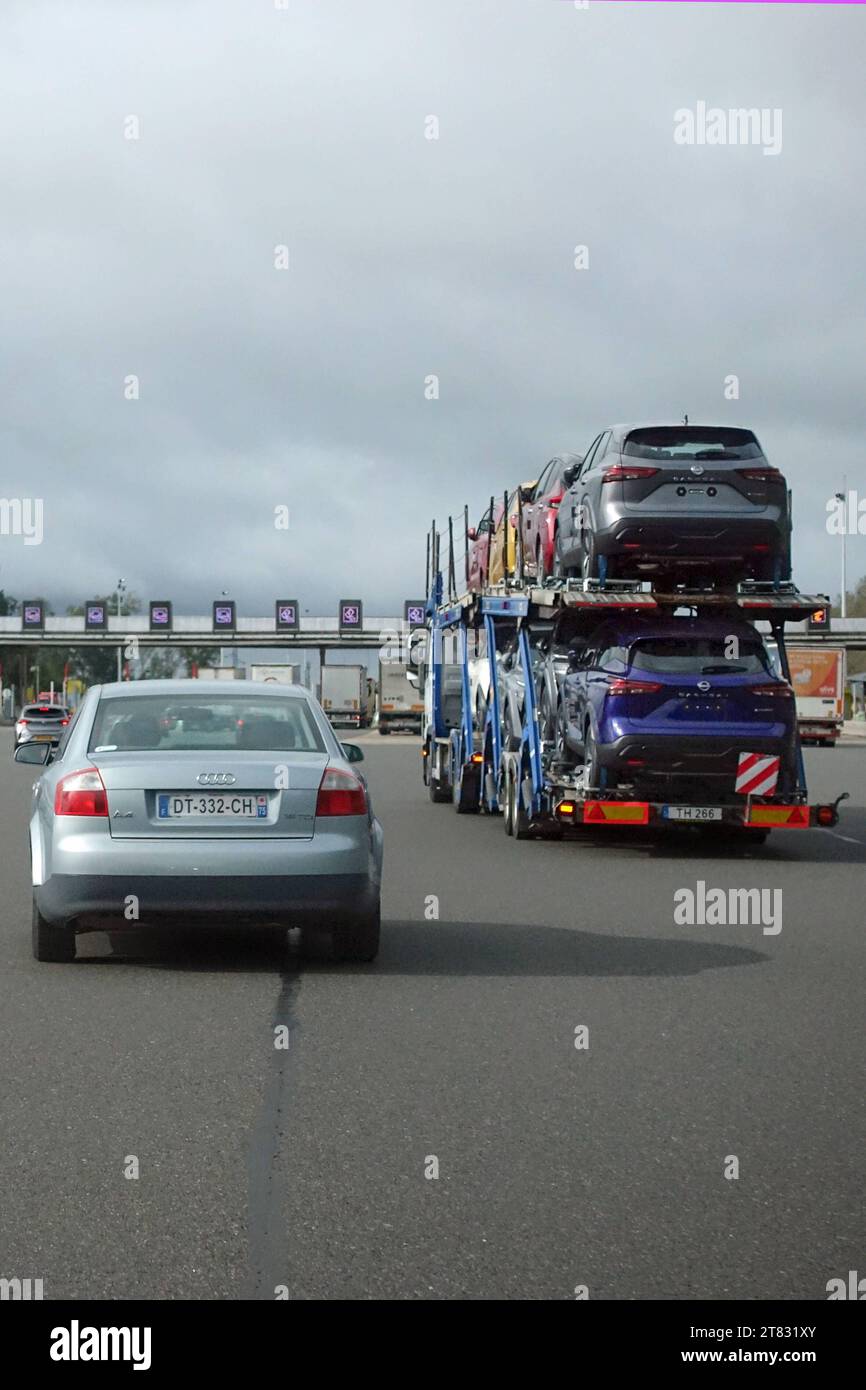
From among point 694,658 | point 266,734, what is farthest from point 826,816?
point 266,734

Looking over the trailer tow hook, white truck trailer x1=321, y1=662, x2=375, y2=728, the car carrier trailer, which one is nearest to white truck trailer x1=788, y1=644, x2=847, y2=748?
white truck trailer x1=321, y1=662, x2=375, y2=728

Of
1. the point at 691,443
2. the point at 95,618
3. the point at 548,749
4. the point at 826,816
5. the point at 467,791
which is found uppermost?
the point at 691,443

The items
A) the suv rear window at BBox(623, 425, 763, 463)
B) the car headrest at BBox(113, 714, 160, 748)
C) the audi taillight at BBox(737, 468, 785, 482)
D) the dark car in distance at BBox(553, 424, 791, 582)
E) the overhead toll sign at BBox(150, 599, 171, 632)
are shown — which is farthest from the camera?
the overhead toll sign at BBox(150, 599, 171, 632)

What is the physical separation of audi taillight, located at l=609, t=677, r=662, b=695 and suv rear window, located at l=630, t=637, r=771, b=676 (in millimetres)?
183

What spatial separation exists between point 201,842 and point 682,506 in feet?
30.4

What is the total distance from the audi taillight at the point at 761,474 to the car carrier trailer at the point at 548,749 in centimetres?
99

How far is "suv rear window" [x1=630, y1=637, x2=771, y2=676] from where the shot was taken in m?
17.4

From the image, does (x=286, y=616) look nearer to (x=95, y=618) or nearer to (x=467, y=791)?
(x=95, y=618)

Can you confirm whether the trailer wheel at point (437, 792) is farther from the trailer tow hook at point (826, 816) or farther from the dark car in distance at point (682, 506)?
the trailer tow hook at point (826, 816)

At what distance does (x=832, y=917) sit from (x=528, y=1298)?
28.3 ft

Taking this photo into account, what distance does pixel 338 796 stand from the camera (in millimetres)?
9734

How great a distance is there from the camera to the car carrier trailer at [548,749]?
677 inches

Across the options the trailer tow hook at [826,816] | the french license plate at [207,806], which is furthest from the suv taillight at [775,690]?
the french license plate at [207,806]

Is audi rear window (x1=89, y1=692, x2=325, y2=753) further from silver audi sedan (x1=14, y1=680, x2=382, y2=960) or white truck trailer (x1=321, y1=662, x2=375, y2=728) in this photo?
white truck trailer (x1=321, y1=662, x2=375, y2=728)
